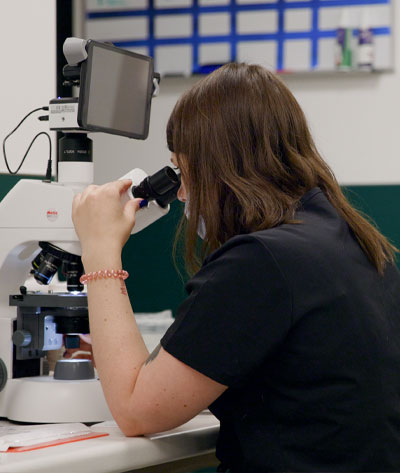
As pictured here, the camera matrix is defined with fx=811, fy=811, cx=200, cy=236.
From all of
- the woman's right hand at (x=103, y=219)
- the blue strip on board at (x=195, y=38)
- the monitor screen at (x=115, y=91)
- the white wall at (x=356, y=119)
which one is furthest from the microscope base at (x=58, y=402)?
the blue strip on board at (x=195, y=38)

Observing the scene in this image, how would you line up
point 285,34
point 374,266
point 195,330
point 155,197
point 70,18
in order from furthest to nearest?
point 70,18 → point 285,34 → point 155,197 → point 374,266 → point 195,330

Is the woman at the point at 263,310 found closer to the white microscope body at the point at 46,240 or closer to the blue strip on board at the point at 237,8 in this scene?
the white microscope body at the point at 46,240

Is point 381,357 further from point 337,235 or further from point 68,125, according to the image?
point 68,125

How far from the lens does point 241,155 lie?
1.30 metres

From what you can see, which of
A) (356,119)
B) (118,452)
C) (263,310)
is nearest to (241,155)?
(263,310)

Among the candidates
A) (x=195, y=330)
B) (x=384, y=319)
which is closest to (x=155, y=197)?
(x=195, y=330)

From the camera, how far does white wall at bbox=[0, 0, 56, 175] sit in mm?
2197

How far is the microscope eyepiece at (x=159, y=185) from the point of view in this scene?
1.41 meters

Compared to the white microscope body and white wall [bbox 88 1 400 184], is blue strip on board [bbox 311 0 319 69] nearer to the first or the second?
white wall [bbox 88 1 400 184]

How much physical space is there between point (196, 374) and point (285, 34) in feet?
8.66

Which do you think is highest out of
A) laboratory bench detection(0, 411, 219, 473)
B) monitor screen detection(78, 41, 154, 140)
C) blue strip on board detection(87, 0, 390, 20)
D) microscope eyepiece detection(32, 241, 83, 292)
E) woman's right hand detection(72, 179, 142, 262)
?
blue strip on board detection(87, 0, 390, 20)

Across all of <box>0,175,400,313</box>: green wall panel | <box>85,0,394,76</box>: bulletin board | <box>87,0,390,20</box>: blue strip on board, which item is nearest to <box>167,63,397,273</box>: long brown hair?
<box>0,175,400,313</box>: green wall panel

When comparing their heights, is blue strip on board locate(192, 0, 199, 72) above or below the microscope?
above

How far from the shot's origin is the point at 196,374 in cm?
118
